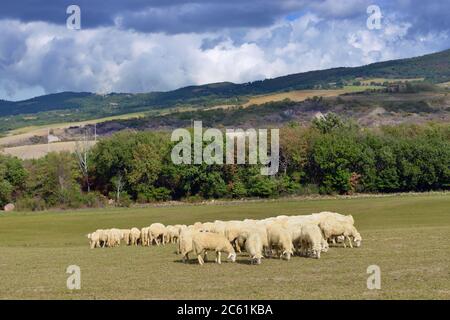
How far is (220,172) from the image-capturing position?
100875mm

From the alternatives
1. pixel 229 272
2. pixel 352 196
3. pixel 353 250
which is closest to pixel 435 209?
pixel 352 196

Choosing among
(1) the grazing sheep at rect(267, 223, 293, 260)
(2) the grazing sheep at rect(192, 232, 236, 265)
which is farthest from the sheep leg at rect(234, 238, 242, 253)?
(2) the grazing sheep at rect(192, 232, 236, 265)

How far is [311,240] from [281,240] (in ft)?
4.51

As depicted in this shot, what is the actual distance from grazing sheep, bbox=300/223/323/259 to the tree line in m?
65.3

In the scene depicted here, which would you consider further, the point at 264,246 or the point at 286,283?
the point at 264,246

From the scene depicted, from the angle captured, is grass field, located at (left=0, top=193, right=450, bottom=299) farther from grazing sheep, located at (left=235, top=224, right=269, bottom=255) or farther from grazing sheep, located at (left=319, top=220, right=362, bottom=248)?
grazing sheep, located at (left=235, top=224, right=269, bottom=255)

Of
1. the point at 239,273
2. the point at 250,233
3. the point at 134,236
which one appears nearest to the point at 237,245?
the point at 250,233

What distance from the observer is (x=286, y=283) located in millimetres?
23422

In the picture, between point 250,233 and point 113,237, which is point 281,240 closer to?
point 250,233

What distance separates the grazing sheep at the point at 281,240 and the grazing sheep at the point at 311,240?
86cm
